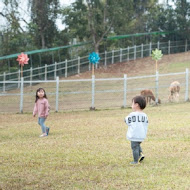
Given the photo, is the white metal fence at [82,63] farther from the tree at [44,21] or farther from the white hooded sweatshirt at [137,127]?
the white hooded sweatshirt at [137,127]

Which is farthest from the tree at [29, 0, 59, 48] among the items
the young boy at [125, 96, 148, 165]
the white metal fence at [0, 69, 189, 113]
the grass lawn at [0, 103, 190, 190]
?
the young boy at [125, 96, 148, 165]

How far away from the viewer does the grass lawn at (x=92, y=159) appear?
684cm

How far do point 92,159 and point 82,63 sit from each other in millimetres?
32203

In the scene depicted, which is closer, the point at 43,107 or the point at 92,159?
the point at 92,159

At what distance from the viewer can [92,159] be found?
8.80 meters

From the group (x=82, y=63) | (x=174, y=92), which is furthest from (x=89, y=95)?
(x=82, y=63)

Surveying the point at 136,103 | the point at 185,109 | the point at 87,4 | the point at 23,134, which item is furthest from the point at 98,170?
the point at 87,4

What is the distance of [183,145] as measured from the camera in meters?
10.1

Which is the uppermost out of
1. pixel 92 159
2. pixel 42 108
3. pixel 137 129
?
pixel 42 108

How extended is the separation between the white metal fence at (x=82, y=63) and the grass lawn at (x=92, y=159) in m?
20.8

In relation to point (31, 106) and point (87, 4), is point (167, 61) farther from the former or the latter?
point (31, 106)

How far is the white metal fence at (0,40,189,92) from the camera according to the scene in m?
35.3

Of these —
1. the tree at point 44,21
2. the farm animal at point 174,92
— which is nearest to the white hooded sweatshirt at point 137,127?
the farm animal at point 174,92

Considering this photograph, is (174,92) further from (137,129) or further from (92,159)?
(137,129)
